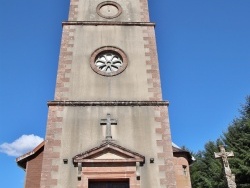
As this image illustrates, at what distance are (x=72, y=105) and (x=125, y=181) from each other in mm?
3475

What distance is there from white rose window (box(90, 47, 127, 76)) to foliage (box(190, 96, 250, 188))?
12.9 meters

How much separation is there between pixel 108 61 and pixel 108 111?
2739 millimetres

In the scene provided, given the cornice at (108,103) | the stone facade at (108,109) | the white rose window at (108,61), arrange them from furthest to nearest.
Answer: the white rose window at (108,61), the cornice at (108,103), the stone facade at (108,109)

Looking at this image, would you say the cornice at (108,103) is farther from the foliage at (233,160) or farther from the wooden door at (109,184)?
the foliage at (233,160)

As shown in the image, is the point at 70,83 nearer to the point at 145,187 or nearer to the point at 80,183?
the point at 80,183

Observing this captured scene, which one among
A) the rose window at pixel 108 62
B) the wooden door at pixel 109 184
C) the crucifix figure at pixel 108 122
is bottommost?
the wooden door at pixel 109 184

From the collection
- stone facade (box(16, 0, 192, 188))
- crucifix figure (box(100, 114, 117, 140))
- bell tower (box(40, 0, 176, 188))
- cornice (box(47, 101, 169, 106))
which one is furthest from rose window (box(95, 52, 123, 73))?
crucifix figure (box(100, 114, 117, 140))

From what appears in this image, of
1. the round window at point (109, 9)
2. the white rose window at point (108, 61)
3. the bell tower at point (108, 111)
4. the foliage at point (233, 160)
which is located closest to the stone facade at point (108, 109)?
the bell tower at point (108, 111)

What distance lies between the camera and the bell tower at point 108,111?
10.3 meters

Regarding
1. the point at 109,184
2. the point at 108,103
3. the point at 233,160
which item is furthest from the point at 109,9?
the point at 233,160

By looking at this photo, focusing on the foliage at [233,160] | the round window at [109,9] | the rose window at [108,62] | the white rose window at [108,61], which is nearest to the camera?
the white rose window at [108,61]

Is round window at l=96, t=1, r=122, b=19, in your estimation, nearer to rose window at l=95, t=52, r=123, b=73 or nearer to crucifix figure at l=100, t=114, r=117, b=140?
rose window at l=95, t=52, r=123, b=73

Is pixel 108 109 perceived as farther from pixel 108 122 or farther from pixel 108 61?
pixel 108 61

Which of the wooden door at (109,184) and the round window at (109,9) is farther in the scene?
the round window at (109,9)
